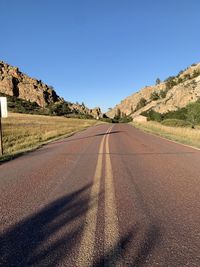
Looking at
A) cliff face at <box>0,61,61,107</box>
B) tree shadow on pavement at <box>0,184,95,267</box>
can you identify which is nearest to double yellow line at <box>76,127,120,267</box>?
tree shadow on pavement at <box>0,184,95,267</box>

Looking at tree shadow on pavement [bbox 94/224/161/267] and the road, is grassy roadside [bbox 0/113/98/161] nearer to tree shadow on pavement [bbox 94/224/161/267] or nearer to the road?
the road

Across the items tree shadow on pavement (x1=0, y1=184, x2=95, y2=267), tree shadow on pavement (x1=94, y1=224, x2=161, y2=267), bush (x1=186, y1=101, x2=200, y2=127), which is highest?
bush (x1=186, y1=101, x2=200, y2=127)

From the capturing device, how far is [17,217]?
14.1ft

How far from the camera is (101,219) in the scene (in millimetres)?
4125

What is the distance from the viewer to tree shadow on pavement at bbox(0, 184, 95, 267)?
2992 mm

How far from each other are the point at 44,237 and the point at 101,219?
97 centimetres

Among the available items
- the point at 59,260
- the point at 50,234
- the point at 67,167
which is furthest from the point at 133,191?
the point at 67,167

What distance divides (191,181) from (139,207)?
2.43 metres

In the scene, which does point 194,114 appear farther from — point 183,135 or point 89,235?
point 89,235

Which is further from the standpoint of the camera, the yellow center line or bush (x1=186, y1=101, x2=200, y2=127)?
bush (x1=186, y1=101, x2=200, y2=127)

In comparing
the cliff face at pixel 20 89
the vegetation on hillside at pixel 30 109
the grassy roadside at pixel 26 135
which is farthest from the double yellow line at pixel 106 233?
the cliff face at pixel 20 89

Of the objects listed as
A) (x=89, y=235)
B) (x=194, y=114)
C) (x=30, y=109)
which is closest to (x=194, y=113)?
(x=194, y=114)

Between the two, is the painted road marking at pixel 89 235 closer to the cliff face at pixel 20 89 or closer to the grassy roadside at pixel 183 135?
the grassy roadside at pixel 183 135

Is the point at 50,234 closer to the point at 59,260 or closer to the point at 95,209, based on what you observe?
the point at 59,260
